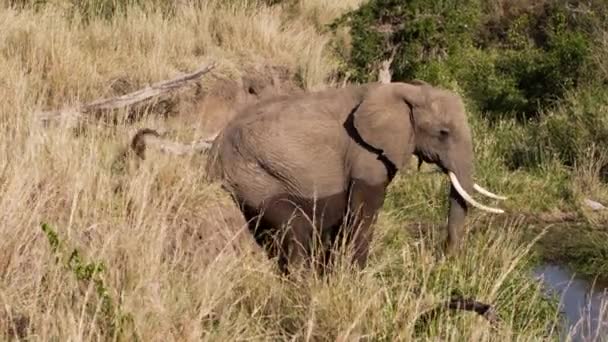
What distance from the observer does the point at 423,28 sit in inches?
471

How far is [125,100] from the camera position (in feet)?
28.3

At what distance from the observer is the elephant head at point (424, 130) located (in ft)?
24.0

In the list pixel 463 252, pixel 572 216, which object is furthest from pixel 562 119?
pixel 463 252

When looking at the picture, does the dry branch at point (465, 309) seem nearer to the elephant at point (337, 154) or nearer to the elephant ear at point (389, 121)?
the elephant at point (337, 154)

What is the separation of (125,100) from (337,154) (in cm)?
212

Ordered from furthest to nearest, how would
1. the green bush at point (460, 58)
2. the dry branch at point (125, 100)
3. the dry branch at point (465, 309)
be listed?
the green bush at point (460, 58)
the dry branch at point (125, 100)
the dry branch at point (465, 309)

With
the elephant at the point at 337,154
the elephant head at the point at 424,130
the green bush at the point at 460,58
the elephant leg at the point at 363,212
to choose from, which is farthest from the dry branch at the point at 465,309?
the green bush at the point at 460,58

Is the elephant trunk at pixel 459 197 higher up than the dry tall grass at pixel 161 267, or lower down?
lower down

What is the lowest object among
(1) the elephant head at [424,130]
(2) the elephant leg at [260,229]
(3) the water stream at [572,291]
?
(3) the water stream at [572,291]

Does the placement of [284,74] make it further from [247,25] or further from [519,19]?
[519,19]

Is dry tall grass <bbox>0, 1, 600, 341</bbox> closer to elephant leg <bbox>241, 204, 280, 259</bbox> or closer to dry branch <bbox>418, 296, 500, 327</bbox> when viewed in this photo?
dry branch <bbox>418, 296, 500, 327</bbox>

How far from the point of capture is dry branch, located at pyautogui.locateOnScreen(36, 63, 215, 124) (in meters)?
7.62

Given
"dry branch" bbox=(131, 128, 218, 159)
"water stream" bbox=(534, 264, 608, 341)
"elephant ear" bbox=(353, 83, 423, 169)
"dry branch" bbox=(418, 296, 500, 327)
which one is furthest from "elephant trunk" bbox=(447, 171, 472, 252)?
"dry branch" bbox=(418, 296, 500, 327)

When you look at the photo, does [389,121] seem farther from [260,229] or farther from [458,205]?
[260,229]
